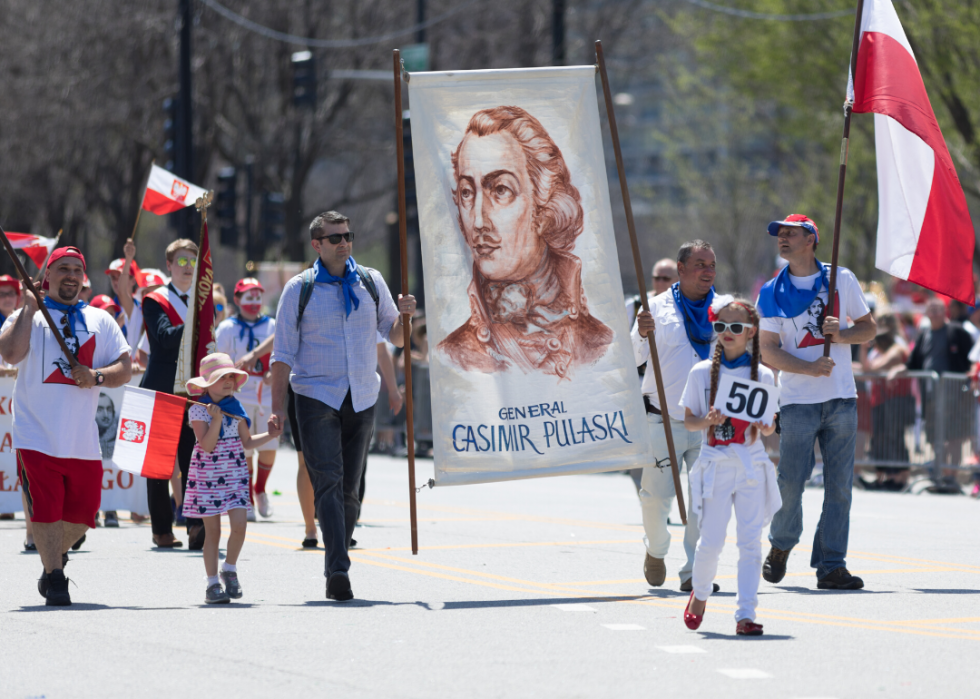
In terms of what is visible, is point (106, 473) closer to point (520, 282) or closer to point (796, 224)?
point (520, 282)

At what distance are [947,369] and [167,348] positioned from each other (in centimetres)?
926

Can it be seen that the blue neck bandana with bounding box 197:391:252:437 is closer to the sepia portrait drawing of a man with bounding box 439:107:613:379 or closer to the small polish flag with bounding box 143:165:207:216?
the sepia portrait drawing of a man with bounding box 439:107:613:379

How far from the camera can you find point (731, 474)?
6.98 m

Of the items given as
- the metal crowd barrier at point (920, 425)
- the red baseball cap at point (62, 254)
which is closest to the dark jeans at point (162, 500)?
the red baseball cap at point (62, 254)

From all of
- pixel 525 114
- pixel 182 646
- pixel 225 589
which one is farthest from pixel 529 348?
pixel 182 646

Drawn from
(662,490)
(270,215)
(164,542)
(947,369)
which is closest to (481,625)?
(662,490)

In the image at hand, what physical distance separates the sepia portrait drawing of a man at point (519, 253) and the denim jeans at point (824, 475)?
1.23 m

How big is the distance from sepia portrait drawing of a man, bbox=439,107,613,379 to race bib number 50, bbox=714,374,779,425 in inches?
59.5

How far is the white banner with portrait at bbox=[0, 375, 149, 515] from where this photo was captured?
39.9ft

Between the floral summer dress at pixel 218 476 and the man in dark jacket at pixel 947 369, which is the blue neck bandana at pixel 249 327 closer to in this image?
the floral summer dress at pixel 218 476

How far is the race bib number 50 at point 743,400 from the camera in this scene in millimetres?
6934

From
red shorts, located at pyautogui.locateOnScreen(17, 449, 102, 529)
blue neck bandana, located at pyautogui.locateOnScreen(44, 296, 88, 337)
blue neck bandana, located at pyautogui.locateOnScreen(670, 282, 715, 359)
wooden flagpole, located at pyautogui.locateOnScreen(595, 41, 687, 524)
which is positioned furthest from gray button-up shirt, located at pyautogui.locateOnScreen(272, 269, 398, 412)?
blue neck bandana, located at pyautogui.locateOnScreen(670, 282, 715, 359)

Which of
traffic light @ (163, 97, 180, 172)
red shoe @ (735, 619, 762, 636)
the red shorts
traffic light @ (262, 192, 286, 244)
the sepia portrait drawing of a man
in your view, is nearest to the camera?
red shoe @ (735, 619, 762, 636)

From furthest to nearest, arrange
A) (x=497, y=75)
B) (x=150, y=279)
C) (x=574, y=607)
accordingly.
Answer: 1. (x=150, y=279)
2. (x=497, y=75)
3. (x=574, y=607)
